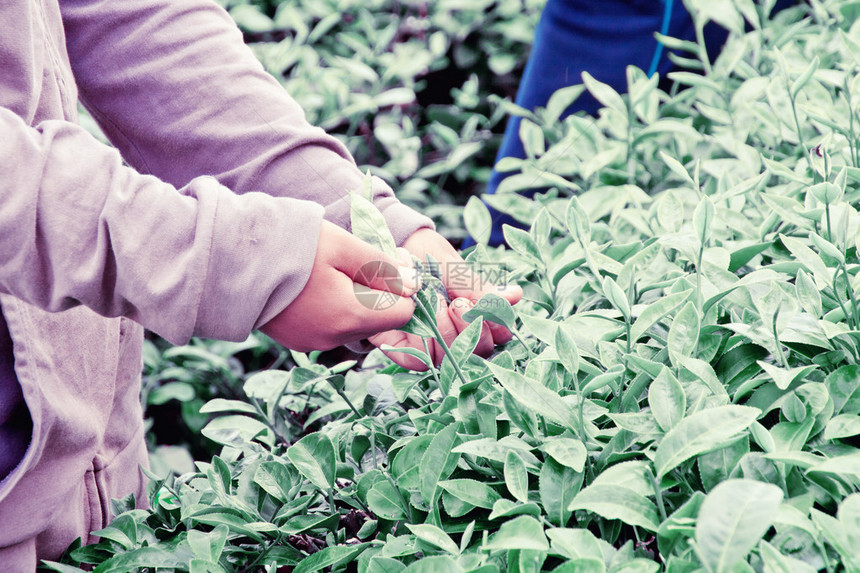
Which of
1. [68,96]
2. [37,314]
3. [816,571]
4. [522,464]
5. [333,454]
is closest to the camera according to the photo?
[816,571]

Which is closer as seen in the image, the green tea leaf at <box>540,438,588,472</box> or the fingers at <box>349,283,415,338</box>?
the green tea leaf at <box>540,438,588,472</box>

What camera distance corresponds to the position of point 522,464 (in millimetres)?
603

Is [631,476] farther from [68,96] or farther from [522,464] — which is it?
[68,96]

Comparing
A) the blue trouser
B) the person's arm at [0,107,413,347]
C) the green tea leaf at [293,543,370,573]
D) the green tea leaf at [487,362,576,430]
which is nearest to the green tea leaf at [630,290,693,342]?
the green tea leaf at [487,362,576,430]

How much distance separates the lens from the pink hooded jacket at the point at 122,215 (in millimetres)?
643

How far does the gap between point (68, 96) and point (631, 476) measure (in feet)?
2.60

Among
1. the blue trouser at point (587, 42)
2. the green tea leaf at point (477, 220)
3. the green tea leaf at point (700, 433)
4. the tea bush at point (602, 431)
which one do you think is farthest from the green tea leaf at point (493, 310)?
the blue trouser at point (587, 42)

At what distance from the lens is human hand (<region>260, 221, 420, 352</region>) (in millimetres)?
704

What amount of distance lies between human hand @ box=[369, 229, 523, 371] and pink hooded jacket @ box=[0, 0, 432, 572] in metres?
0.03

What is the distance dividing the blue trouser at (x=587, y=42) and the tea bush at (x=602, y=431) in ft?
2.30

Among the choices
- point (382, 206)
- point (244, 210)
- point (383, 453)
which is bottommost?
point (383, 453)

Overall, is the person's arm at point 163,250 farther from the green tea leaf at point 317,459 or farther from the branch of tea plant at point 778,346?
the branch of tea plant at point 778,346

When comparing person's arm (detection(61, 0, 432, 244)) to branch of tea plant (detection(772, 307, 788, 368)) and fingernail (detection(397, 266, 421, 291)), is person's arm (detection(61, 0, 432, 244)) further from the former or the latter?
branch of tea plant (detection(772, 307, 788, 368))

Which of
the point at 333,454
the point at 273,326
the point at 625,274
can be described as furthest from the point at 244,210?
the point at 625,274
